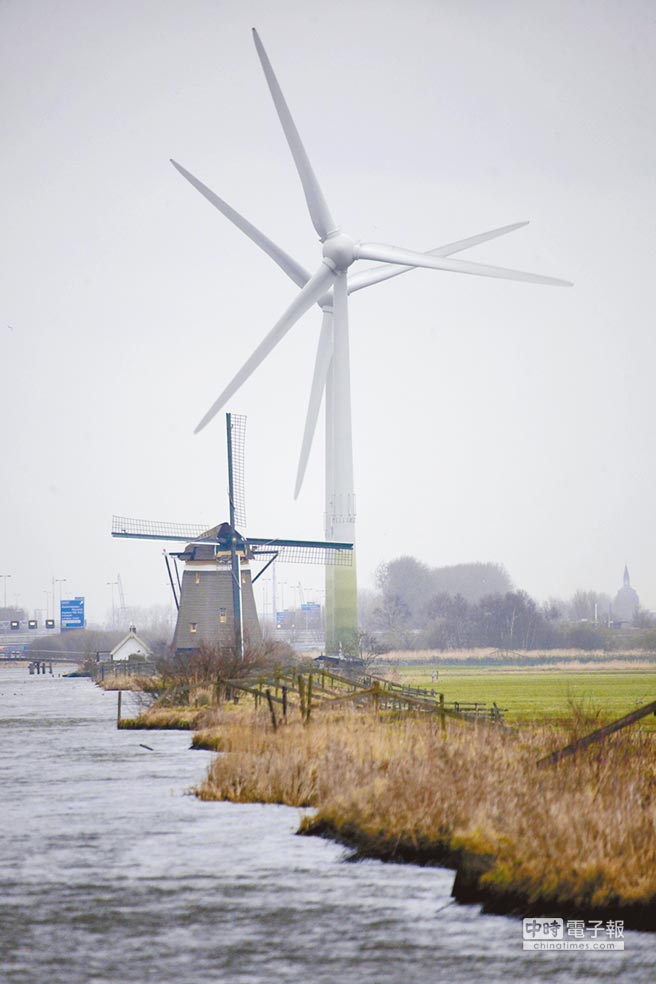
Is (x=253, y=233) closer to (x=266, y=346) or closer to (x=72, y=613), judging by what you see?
(x=266, y=346)

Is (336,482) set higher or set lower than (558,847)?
higher

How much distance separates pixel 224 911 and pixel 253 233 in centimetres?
5119

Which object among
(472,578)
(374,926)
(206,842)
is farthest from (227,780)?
(472,578)

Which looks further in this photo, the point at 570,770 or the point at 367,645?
the point at 367,645

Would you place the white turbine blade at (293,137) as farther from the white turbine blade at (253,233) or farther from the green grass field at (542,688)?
the green grass field at (542,688)

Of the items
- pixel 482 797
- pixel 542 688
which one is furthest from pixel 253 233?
pixel 482 797

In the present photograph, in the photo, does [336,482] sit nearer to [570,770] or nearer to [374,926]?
[570,770]

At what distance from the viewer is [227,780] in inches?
781

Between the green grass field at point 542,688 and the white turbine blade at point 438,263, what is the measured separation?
19157 millimetres

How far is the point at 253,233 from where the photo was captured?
197 feet

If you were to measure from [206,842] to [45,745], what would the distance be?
18149 millimetres

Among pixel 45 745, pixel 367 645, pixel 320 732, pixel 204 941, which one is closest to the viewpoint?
pixel 204 941

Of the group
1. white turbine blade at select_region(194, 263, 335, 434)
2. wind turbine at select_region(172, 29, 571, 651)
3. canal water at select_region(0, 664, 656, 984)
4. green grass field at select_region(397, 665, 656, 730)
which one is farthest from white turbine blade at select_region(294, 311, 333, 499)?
canal water at select_region(0, 664, 656, 984)

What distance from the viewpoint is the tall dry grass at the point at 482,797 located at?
11.3 metres
